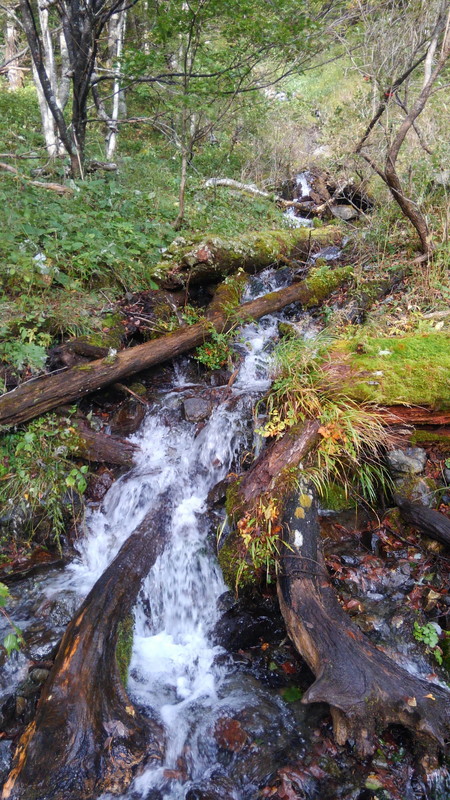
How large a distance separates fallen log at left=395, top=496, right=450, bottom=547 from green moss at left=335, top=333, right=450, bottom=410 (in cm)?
102

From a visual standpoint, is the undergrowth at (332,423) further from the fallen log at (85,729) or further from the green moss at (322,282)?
the green moss at (322,282)

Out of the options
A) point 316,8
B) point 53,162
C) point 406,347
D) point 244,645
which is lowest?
point 244,645

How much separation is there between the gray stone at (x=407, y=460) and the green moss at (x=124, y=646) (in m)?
2.87

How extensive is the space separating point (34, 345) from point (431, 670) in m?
4.90

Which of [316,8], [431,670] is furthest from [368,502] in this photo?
[316,8]

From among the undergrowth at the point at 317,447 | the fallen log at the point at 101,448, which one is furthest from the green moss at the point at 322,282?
the fallen log at the point at 101,448

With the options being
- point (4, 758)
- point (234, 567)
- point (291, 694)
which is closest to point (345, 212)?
point (234, 567)

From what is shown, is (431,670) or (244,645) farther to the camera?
(244,645)

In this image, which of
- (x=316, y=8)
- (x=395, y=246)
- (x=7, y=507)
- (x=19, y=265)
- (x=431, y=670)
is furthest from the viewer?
(x=316, y=8)

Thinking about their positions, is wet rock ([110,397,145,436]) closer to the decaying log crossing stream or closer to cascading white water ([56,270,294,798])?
cascading white water ([56,270,294,798])

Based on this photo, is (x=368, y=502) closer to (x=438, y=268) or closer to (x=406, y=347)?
(x=406, y=347)

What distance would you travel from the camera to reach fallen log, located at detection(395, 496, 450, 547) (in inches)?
145

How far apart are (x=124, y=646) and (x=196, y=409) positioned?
2.82 metres

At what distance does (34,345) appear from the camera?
4676 mm
